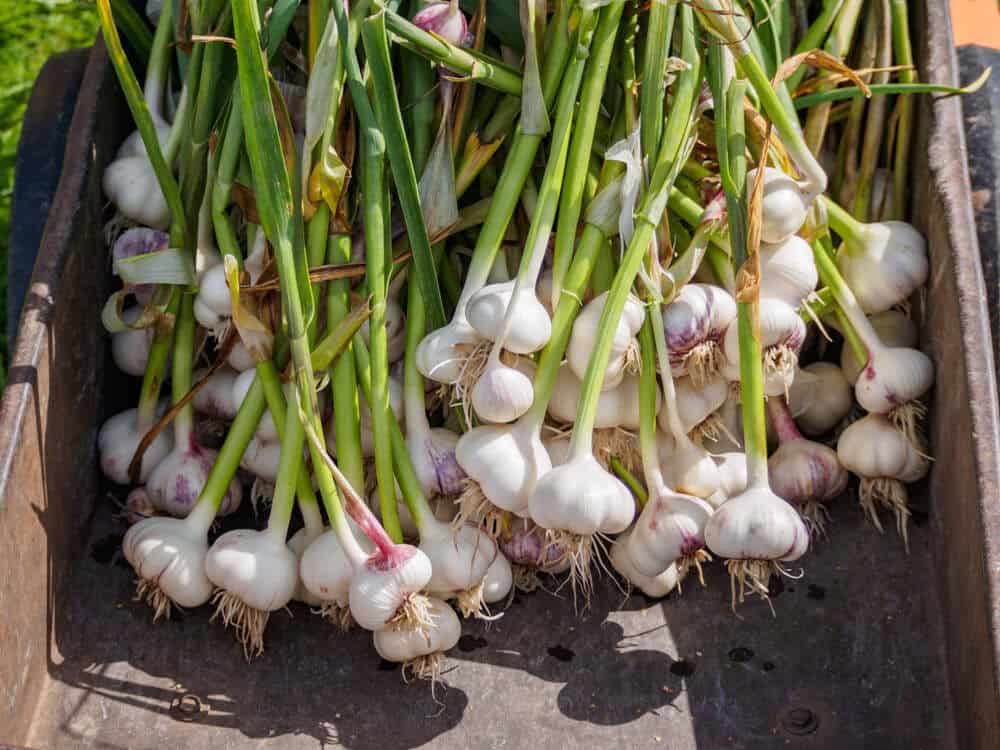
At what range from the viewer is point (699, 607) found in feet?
4.85

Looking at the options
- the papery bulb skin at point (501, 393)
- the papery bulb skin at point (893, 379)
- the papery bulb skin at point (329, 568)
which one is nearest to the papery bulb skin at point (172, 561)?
the papery bulb skin at point (329, 568)

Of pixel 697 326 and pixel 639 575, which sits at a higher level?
pixel 697 326

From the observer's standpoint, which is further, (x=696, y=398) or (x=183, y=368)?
(x=183, y=368)

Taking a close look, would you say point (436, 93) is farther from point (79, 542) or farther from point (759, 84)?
point (79, 542)

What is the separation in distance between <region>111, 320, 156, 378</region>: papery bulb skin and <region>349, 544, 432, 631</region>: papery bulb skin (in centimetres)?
51

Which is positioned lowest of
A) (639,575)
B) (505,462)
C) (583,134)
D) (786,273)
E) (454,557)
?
(639,575)

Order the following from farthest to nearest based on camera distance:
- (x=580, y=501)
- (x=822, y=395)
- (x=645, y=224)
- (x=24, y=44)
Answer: (x=24, y=44), (x=822, y=395), (x=645, y=224), (x=580, y=501)

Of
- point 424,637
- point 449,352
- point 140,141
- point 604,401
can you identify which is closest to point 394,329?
point 449,352

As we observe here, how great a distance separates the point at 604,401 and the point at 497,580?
0.23 m

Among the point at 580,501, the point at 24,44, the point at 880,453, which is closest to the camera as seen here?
the point at 580,501

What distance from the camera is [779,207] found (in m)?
1.36

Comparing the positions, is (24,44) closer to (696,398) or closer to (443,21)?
(443,21)

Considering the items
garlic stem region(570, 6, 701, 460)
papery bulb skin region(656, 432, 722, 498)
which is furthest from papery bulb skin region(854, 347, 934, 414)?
garlic stem region(570, 6, 701, 460)

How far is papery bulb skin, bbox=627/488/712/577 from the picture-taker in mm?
1317
